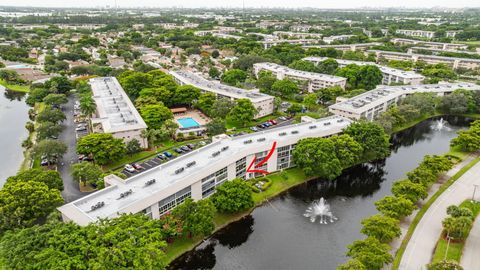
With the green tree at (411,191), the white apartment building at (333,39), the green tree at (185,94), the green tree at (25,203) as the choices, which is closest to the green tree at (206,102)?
the green tree at (185,94)

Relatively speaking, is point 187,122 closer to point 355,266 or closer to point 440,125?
point 355,266

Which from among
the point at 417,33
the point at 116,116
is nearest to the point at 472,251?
the point at 116,116

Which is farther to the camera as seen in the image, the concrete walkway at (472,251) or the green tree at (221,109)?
the green tree at (221,109)

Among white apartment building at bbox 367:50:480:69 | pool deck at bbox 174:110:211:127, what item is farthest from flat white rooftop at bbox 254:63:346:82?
white apartment building at bbox 367:50:480:69

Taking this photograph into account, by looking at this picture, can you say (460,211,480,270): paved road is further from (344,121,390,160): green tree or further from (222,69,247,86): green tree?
(222,69,247,86): green tree

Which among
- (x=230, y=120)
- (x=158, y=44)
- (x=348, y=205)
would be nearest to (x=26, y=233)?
(x=348, y=205)

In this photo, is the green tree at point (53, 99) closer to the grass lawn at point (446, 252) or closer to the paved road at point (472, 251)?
the grass lawn at point (446, 252)

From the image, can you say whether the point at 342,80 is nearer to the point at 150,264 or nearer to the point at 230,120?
the point at 230,120
